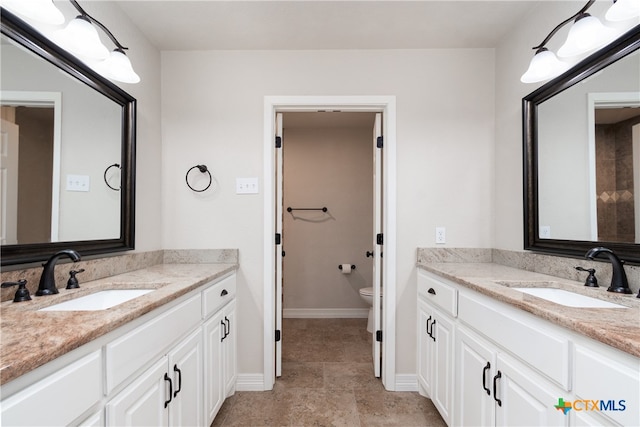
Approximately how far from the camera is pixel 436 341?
1.76m

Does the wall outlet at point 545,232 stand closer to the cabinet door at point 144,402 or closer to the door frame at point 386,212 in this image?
the door frame at point 386,212

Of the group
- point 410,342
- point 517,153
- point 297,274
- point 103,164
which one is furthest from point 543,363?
point 297,274

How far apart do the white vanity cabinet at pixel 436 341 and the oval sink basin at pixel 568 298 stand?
390 mm

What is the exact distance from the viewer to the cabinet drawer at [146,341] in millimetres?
871

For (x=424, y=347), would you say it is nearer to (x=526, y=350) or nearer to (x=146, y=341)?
(x=526, y=350)

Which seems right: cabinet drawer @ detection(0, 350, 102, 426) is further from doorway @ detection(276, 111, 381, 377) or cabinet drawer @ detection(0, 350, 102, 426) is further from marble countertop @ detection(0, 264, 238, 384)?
doorway @ detection(276, 111, 381, 377)

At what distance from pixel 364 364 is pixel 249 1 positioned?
107 inches

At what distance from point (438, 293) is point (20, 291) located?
1911 mm

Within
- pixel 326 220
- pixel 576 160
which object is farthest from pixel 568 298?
pixel 326 220

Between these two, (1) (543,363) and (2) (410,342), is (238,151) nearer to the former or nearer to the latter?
(2) (410,342)

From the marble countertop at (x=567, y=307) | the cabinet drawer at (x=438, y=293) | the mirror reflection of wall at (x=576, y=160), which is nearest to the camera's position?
the marble countertop at (x=567, y=307)

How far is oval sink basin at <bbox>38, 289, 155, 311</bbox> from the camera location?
1194 mm

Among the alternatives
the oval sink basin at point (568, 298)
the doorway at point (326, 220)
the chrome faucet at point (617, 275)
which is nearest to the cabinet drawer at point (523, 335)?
the oval sink basin at point (568, 298)

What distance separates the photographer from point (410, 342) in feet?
7.10
